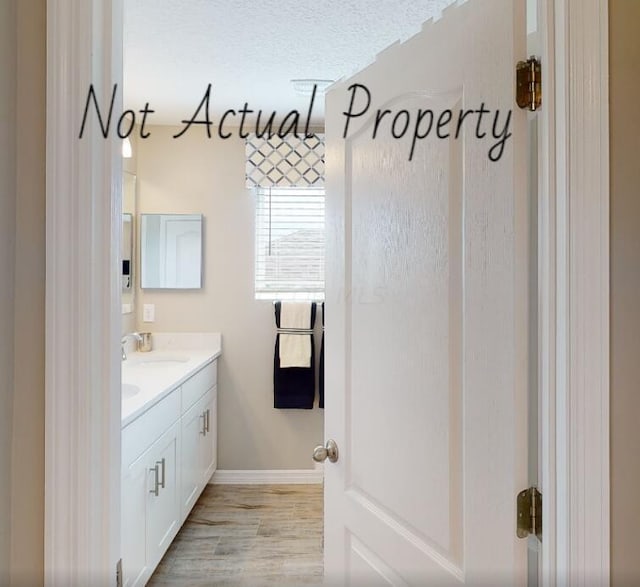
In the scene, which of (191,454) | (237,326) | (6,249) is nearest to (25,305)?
(6,249)

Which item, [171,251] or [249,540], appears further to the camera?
[171,251]

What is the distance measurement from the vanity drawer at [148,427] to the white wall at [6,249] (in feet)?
3.03

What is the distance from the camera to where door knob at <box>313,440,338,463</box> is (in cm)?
134

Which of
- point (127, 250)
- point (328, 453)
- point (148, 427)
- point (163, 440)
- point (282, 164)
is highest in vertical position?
point (282, 164)

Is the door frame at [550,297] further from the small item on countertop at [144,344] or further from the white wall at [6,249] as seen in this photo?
the small item on countertop at [144,344]

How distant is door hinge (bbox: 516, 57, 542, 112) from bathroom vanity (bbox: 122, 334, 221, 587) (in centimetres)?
150

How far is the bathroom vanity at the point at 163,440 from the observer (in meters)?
1.88

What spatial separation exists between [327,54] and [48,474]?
212cm

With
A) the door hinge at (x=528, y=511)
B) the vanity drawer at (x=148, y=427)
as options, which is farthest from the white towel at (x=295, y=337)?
the door hinge at (x=528, y=511)

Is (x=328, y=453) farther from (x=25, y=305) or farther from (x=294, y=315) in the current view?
(x=294, y=315)

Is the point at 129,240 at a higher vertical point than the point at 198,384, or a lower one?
higher

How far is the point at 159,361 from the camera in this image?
3172 millimetres

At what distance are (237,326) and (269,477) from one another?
3.47ft

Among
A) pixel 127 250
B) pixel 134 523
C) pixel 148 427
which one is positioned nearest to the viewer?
pixel 134 523
